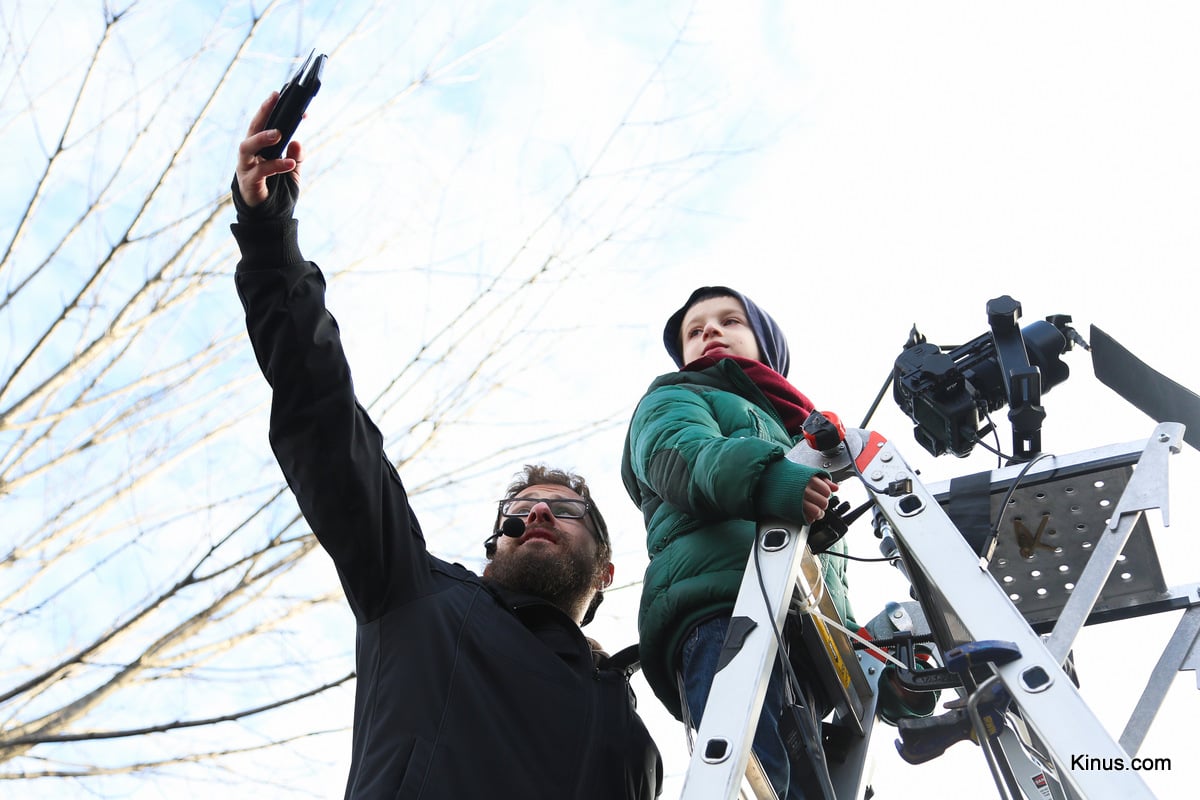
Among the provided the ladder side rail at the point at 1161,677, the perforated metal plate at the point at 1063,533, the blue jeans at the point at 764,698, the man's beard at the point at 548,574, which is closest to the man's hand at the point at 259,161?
the man's beard at the point at 548,574

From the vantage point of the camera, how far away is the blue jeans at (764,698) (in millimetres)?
2578

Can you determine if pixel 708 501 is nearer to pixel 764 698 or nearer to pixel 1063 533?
pixel 764 698

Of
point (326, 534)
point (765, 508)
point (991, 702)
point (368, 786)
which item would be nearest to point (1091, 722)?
point (991, 702)

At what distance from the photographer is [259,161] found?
106 inches

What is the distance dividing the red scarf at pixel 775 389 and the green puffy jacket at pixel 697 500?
0.13 metres

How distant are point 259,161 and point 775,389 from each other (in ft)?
5.71

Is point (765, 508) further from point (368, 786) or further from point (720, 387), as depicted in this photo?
point (368, 786)

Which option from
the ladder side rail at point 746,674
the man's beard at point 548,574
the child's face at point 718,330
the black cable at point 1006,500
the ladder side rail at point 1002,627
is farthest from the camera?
the child's face at point 718,330

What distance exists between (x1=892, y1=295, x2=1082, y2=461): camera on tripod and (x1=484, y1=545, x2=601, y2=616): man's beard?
4.17ft

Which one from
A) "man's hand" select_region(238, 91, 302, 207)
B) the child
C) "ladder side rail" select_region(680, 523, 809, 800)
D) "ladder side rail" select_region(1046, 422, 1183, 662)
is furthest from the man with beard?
"ladder side rail" select_region(1046, 422, 1183, 662)

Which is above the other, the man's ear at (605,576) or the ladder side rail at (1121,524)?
the man's ear at (605,576)

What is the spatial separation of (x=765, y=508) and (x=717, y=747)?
641mm

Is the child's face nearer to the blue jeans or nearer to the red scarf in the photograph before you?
the red scarf

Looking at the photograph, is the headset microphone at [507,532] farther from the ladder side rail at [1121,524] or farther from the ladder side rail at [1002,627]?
the ladder side rail at [1121,524]
